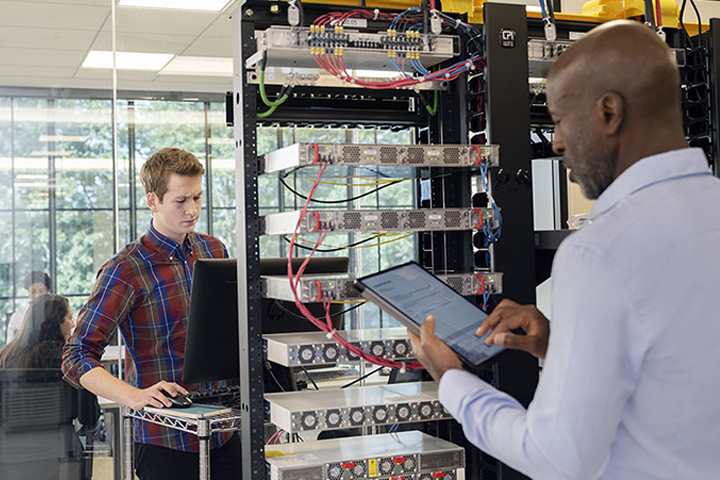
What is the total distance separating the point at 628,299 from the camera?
3.15 feet

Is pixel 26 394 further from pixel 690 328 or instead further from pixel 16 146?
Answer: pixel 690 328

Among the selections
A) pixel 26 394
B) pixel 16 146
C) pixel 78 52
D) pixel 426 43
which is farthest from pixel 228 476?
pixel 78 52

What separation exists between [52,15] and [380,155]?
9.99 feet

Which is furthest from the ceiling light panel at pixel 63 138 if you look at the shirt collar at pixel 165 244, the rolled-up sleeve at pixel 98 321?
the rolled-up sleeve at pixel 98 321

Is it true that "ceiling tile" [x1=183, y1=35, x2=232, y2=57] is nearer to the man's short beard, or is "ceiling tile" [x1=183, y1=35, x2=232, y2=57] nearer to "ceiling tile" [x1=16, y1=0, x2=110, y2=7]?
"ceiling tile" [x1=16, y1=0, x2=110, y2=7]

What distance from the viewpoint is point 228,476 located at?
2.36m

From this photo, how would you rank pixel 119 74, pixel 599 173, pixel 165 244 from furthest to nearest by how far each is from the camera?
pixel 119 74 < pixel 165 244 < pixel 599 173

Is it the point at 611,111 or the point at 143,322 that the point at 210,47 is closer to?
the point at 143,322

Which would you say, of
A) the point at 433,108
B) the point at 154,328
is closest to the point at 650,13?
the point at 433,108

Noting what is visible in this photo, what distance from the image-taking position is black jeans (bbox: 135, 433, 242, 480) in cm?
230

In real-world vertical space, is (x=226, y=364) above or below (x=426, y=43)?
below

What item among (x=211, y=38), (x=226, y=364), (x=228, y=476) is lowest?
(x=228, y=476)

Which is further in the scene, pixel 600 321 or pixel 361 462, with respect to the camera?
pixel 361 462

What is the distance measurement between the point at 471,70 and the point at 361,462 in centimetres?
116
